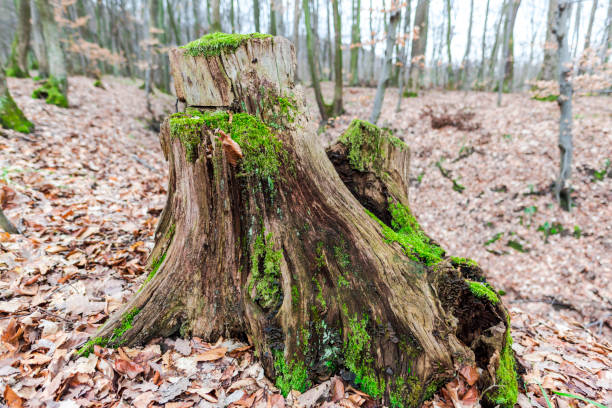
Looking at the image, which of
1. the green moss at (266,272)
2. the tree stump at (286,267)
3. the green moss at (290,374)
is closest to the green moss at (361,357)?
the tree stump at (286,267)

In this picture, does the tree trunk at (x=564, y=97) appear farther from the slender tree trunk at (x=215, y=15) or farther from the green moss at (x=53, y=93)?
the green moss at (x=53, y=93)

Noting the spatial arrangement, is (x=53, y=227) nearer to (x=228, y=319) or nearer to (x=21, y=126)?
(x=228, y=319)

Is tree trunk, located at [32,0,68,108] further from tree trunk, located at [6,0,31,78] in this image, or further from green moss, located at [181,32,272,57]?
green moss, located at [181,32,272,57]

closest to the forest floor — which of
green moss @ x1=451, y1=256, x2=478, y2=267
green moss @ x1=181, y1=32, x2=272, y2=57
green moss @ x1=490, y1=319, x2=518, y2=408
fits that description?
green moss @ x1=490, y1=319, x2=518, y2=408

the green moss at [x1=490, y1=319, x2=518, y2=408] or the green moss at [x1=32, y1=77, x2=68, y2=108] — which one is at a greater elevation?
the green moss at [x1=32, y1=77, x2=68, y2=108]

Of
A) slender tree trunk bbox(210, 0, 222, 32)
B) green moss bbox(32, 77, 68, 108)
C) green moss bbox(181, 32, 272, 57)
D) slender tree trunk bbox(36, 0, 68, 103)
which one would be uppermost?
slender tree trunk bbox(210, 0, 222, 32)

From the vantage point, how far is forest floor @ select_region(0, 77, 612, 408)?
1.94m

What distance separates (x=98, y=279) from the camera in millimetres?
2873

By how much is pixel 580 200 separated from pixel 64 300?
9.99 meters

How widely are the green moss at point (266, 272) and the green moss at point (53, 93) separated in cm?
1034

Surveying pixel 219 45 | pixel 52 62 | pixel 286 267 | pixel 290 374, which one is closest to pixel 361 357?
pixel 290 374

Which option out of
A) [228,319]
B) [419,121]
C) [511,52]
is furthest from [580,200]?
[511,52]

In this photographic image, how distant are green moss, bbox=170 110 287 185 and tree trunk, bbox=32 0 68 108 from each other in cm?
988

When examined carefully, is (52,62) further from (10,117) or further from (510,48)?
(510,48)
